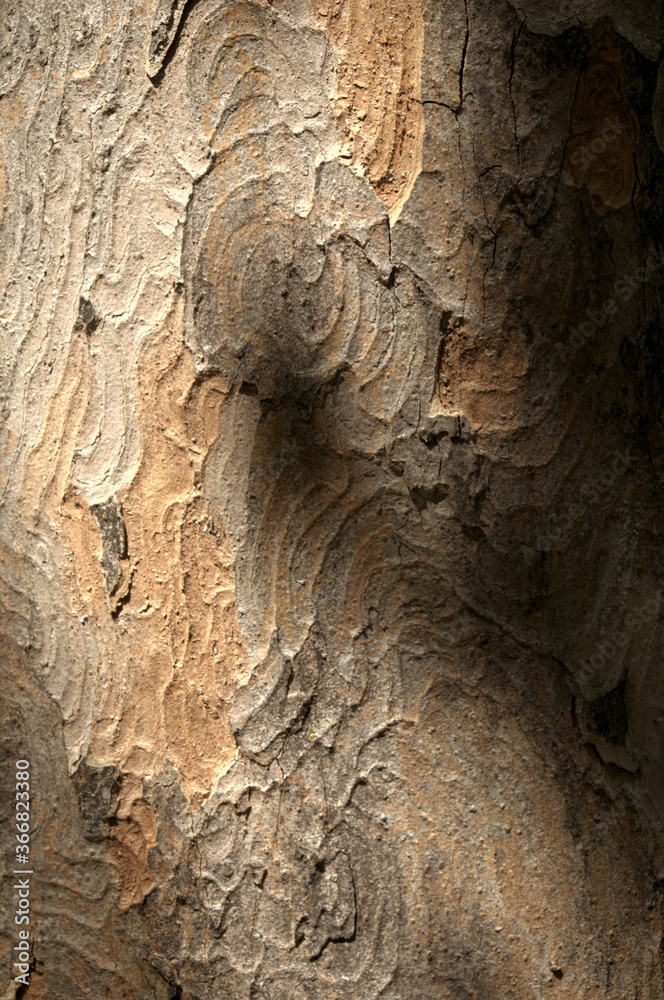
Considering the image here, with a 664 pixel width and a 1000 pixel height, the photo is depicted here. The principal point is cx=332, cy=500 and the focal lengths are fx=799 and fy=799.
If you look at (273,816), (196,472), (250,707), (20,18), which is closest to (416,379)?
(196,472)

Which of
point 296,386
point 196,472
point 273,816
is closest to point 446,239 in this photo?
point 296,386

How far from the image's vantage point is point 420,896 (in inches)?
33.6

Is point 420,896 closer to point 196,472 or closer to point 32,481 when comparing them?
point 196,472

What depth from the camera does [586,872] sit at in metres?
0.83

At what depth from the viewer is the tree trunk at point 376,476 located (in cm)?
81

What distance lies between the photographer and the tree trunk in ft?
2.64

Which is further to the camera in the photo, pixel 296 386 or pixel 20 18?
pixel 20 18

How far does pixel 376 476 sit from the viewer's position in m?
0.84

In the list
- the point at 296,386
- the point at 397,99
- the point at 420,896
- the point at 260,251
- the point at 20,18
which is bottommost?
the point at 420,896

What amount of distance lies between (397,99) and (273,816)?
0.77 meters

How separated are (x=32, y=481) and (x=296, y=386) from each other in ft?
1.20

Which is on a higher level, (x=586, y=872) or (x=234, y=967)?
(x=586, y=872)

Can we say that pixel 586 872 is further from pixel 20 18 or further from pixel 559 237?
pixel 20 18

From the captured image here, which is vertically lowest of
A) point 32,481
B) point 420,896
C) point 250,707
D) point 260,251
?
point 420,896
